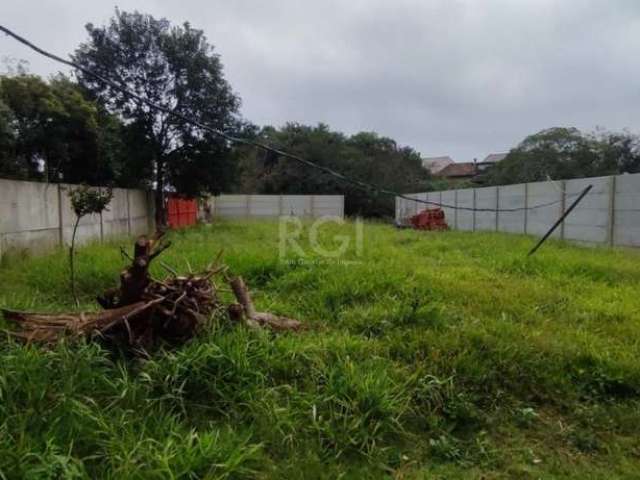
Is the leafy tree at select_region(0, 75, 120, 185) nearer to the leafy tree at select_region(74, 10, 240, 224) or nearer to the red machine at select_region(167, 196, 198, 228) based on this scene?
the leafy tree at select_region(74, 10, 240, 224)

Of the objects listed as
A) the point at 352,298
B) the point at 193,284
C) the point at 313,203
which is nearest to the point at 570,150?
the point at 313,203

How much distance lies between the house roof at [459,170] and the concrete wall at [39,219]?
3656 centimetres

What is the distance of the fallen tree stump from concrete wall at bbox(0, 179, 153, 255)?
11.6 ft

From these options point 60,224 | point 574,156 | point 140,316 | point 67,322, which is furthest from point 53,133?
point 574,156

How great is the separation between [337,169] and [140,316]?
21711mm

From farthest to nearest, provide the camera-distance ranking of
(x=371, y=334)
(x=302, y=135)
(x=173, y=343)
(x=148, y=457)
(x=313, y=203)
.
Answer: (x=302, y=135)
(x=313, y=203)
(x=371, y=334)
(x=173, y=343)
(x=148, y=457)

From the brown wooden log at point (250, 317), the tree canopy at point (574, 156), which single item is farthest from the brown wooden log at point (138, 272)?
the tree canopy at point (574, 156)

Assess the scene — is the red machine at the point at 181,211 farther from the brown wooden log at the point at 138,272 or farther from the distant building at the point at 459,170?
the distant building at the point at 459,170

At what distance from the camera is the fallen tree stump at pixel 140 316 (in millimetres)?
2316

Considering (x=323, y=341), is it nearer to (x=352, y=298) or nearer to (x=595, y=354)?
(x=352, y=298)

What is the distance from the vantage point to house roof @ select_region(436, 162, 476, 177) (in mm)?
40344

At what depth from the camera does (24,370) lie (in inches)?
77.8

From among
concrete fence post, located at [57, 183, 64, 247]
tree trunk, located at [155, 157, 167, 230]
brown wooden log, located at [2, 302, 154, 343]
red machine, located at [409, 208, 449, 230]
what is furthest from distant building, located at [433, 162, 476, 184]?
brown wooden log, located at [2, 302, 154, 343]

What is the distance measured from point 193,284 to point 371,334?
Answer: 1.26 meters
